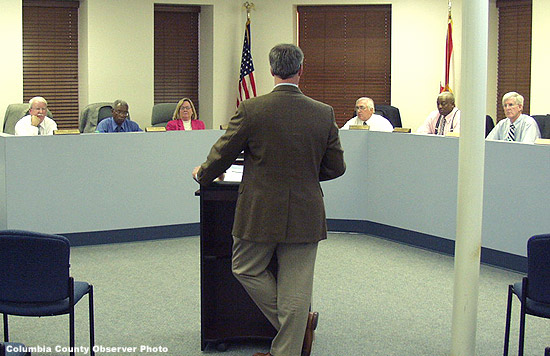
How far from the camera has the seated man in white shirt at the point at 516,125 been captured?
7.05m

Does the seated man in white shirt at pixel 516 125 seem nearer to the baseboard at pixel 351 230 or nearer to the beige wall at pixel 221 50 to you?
the baseboard at pixel 351 230

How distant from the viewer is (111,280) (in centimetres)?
577

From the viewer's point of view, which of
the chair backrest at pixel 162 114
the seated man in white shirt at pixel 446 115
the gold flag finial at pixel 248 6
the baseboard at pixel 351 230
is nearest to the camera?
the baseboard at pixel 351 230

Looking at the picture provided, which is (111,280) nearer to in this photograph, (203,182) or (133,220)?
(133,220)

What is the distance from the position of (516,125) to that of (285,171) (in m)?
4.22

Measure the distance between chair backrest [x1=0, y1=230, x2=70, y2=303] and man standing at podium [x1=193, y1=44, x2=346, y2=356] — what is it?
0.78 m

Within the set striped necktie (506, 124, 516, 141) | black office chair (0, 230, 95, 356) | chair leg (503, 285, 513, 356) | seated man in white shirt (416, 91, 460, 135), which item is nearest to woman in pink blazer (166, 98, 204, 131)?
seated man in white shirt (416, 91, 460, 135)

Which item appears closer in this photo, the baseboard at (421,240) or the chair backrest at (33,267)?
the chair backrest at (33,267)

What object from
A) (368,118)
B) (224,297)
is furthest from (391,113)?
(224,297)

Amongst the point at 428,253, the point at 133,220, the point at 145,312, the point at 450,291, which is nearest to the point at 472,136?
the point at 450,291

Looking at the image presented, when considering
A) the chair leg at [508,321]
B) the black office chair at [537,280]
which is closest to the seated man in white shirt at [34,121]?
the chair leg at [508,321]

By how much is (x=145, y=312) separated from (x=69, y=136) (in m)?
2.31

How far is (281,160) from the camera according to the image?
3.51 metres

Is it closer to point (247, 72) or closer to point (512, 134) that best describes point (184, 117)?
point (247, 72)
